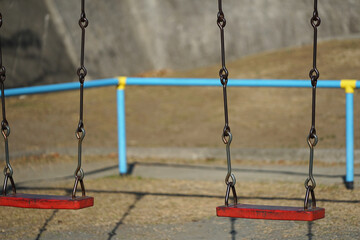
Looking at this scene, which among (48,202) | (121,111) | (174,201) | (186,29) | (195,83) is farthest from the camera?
(186,29)

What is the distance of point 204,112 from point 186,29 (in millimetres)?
3591

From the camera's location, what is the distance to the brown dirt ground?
700 centimetres

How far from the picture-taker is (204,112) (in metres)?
8.39

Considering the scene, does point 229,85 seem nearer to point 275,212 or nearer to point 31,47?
point 275,212

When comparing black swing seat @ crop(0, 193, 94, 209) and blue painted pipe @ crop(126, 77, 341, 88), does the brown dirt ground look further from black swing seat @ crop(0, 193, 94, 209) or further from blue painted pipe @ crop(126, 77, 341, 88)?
black swing seat @ crop(0, 193, 94, 209)

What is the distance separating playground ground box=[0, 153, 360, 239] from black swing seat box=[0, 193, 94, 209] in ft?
2.28

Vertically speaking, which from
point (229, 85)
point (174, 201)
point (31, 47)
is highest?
point (31, 47)

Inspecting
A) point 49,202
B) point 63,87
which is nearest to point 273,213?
point 49,202

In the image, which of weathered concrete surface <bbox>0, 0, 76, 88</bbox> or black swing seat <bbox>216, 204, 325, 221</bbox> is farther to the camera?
weathered concrete surface <bbox>0, 0, 76, 88</bbox>

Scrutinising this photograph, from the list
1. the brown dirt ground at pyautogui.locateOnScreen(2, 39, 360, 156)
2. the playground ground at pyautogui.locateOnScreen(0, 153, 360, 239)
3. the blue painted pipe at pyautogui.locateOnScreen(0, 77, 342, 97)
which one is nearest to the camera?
the playground ground at pyautogui.locateOnScreen(0, 153, 360, 239)

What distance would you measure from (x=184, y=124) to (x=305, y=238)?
189 inches

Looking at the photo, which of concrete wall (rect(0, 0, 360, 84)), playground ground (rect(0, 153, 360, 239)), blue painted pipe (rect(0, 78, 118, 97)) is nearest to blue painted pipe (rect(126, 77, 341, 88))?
blue painted pipe (rect(0, 78, 118, 97))

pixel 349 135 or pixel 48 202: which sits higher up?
pixel 349 135

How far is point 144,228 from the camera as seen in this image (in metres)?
3.50
